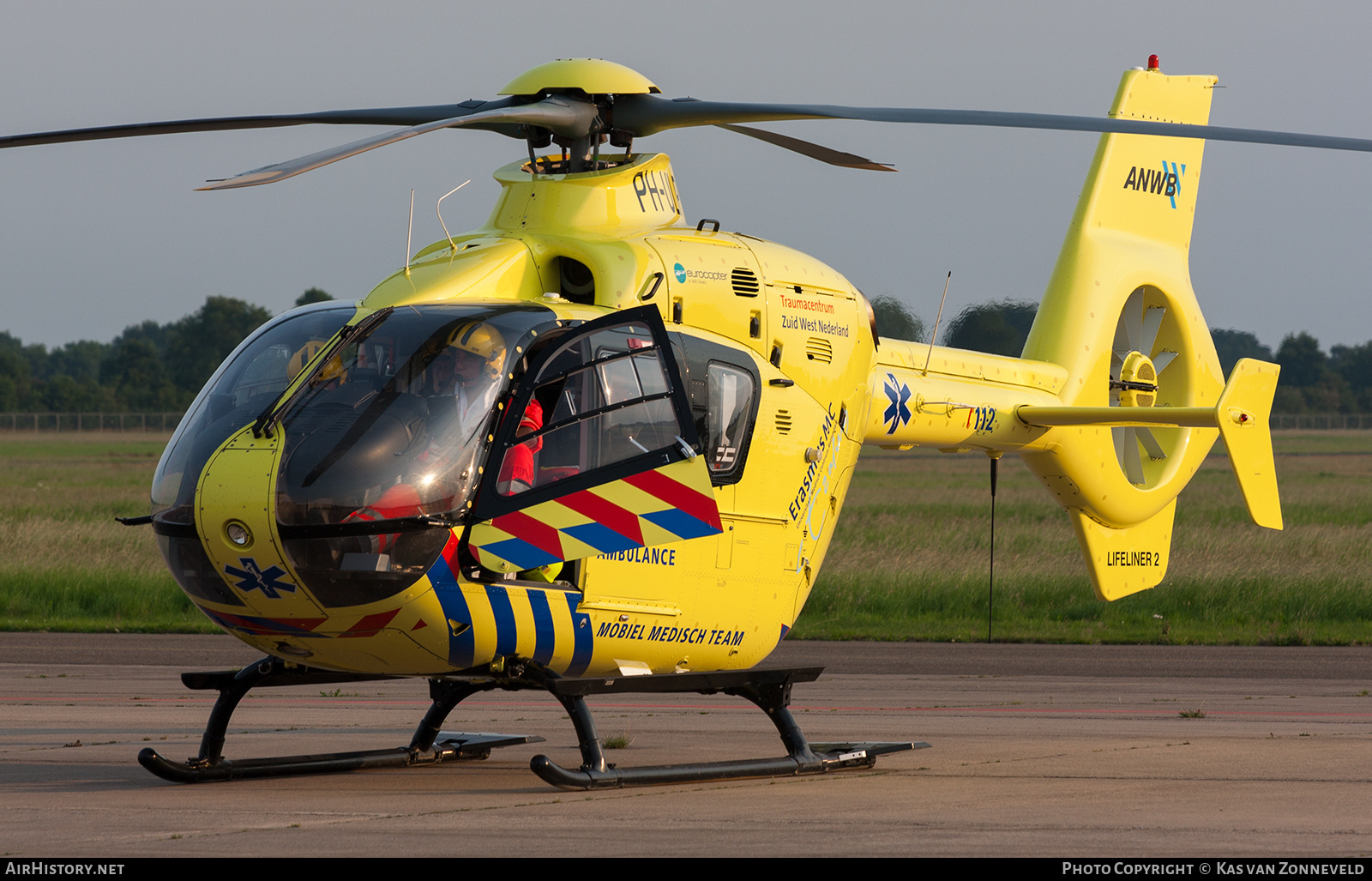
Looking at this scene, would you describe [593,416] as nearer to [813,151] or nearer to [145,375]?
[813,151]

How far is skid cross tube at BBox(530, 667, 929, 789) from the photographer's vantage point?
8281mm

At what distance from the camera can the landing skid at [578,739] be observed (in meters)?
8.35

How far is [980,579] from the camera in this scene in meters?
22.8

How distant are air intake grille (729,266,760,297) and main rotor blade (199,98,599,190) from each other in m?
1.27

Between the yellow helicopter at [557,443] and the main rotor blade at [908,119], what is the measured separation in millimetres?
19

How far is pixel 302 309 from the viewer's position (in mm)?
8586

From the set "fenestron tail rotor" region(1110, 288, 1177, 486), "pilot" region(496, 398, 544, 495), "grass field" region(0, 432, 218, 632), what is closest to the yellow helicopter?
"pilot" region(496, 398, 544, 495)

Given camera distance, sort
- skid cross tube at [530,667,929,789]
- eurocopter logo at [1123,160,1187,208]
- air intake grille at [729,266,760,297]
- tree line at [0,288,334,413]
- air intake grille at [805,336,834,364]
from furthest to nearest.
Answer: tree line at [0,288,334,413] → eurocopter logo at [1123,160,1187,208] → air intake grille at [805,336,834,364] → air intake grille at [729,266,760,297] → skid cross tube at [530,667,929,789]

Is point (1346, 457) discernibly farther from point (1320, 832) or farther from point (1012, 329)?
point (1320, 832)

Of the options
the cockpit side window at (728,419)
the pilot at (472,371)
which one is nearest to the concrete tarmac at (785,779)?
the cockpit side window at (728,419)

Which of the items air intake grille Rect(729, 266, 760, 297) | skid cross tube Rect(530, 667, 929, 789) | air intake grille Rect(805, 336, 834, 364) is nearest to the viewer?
skid cross tube Rect(530, 667, 929, 789)

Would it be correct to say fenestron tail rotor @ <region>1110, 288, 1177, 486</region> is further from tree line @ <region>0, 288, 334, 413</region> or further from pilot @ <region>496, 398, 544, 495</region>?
tree line @ <region>0, 288, 334, 413</region>

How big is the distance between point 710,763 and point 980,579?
14.1 meters

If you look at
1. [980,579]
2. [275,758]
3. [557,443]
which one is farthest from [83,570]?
[557,443]
